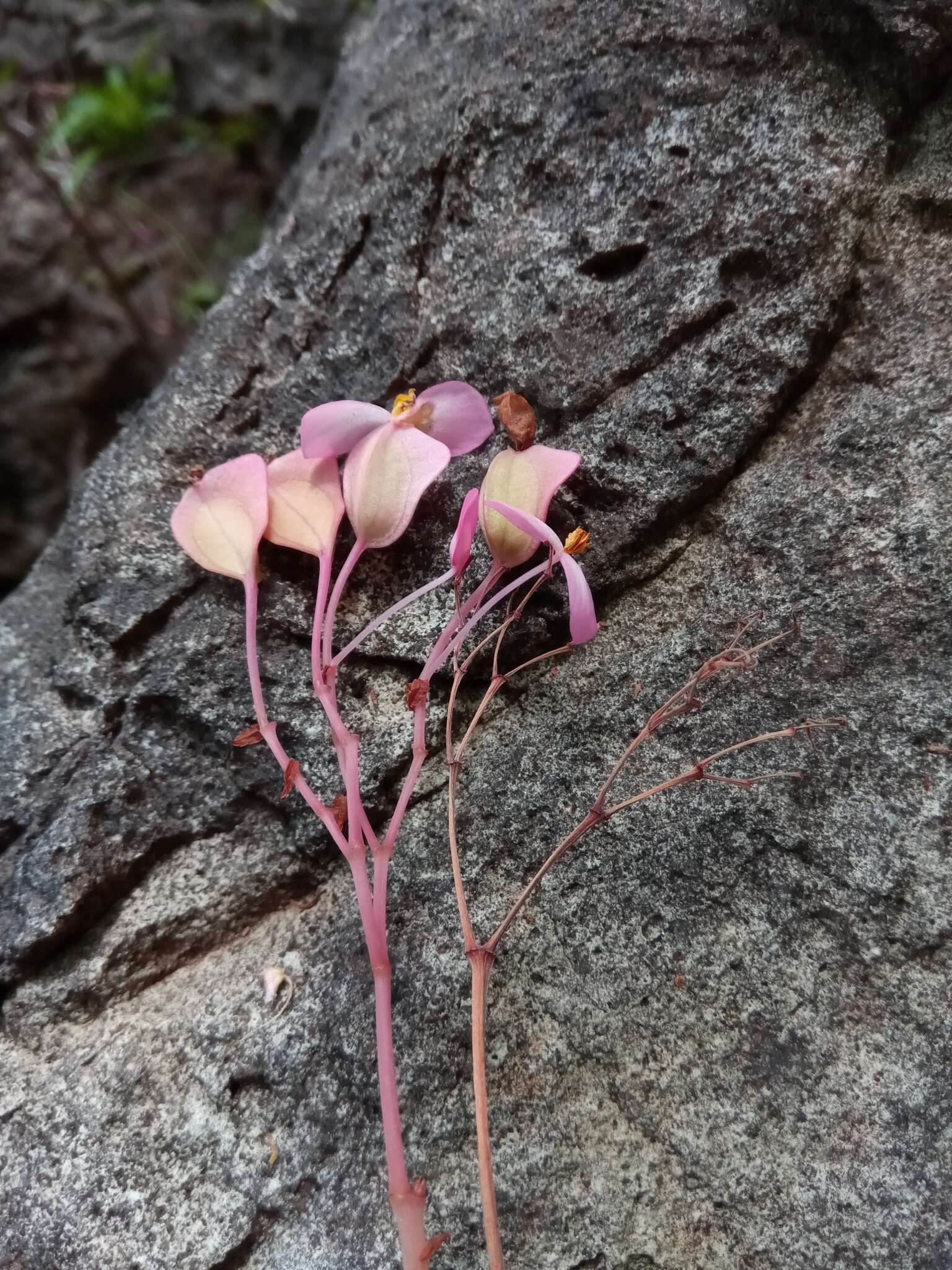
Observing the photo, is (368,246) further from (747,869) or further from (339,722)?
(747,869)

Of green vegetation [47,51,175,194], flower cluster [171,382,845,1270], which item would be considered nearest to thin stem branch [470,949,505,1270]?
flower cluster [171,382,845,1270]

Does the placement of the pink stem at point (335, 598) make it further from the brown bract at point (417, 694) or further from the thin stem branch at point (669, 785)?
the thin stem branch at point (669, 785)

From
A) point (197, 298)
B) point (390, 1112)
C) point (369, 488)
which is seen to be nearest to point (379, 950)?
point (390, 1112)

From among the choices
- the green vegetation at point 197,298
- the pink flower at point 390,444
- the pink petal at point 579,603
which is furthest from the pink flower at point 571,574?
the green vegetation at point 197,298

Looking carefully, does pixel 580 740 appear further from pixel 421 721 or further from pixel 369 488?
pixel 369 488

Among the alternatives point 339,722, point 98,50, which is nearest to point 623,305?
point 339,722
